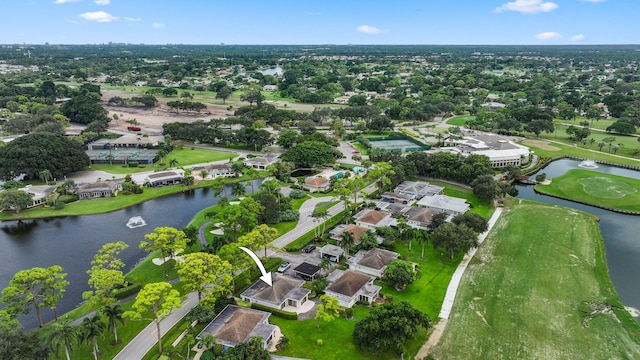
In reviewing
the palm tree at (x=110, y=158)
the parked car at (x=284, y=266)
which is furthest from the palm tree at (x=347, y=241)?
the palm tree at (x=110, y=158)

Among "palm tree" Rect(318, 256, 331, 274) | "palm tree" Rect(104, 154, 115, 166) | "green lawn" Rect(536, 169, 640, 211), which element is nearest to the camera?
"palm tree" Rect(318, 256, 331, 274)

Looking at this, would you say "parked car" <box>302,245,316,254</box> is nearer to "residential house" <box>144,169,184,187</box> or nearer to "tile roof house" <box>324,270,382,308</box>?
"tile roof house" <box>324,270,382,308</box>

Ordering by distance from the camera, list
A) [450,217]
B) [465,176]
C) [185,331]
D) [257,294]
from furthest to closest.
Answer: [465,176] < [450,217] < [257,294] < [185,331]

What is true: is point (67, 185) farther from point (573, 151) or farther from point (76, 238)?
point (573, 151)

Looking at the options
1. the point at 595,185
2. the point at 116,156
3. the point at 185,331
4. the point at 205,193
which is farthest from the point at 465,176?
the point at 116,156

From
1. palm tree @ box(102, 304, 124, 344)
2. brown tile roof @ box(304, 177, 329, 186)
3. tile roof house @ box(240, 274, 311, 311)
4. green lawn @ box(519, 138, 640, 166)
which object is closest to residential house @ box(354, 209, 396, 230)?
brown tile roof @ box(304, 177, 329, 186)

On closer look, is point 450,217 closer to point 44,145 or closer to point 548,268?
point 548,268
